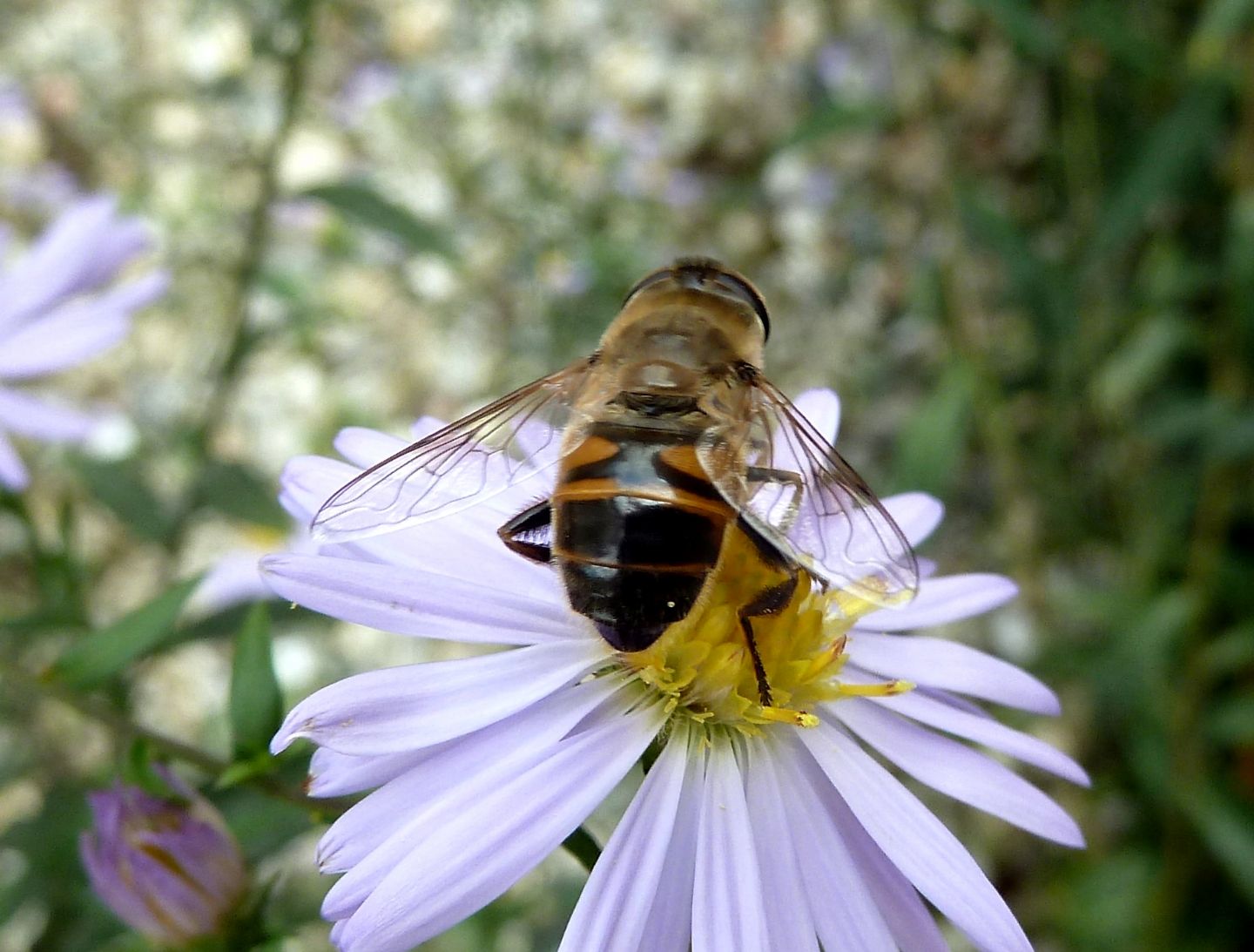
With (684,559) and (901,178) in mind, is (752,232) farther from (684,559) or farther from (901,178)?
(684,559)


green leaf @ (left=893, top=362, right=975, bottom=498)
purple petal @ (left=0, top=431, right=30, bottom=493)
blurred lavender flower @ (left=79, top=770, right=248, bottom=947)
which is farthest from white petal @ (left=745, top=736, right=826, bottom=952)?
purple petal @ (left=0, top=431, right=30, bottom=493)

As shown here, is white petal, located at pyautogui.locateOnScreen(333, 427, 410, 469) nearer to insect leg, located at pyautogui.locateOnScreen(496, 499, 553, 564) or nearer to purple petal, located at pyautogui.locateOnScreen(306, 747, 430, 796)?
insect leg, located at pyautogui.locateOnScreen(496, 499, 553, 564)

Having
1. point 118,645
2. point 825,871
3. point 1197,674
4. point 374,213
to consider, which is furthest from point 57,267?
point 1197,674

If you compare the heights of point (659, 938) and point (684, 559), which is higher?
point (684, 559)

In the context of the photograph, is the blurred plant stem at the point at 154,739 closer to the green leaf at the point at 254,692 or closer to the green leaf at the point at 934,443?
the green leaf at the point at 254,692

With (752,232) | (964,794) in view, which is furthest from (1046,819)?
(752,232)

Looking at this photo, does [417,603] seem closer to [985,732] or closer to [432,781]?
[432,781]
